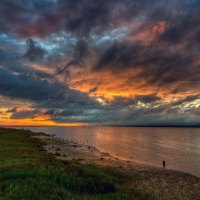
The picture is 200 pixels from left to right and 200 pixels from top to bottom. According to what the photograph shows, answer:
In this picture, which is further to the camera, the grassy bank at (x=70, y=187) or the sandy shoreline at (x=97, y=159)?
the sandy shoreline at (x=97, y=159)

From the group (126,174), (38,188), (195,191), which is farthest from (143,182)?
(38,188)

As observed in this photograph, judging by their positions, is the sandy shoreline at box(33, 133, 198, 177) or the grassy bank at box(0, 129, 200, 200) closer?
the grassy bank at box(0, 129, 200, 200)

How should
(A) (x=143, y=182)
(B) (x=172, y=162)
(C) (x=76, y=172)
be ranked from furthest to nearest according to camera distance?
(B) (x=172, y=162) < (A) (x=143, y=182) < (C) (x=76, y=172)

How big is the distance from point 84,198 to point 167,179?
2244cm

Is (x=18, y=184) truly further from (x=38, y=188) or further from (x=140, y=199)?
(x=140, y=199)

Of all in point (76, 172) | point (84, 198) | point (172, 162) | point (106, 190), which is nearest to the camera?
point (84, 198)

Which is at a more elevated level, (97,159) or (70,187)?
(97,159)

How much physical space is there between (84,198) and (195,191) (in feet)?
60.1

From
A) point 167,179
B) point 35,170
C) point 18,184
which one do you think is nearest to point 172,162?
point 167,179

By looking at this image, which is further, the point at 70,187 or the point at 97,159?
the point at 97,159

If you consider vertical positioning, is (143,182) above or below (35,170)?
below

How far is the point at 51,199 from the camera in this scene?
738 inches

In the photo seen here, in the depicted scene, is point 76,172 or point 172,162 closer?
point 76,172

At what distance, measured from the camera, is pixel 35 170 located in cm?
2575
